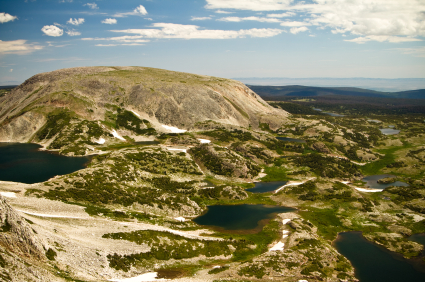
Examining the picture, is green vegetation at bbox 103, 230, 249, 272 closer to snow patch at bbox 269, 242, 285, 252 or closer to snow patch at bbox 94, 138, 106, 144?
snow patch at bbox 269, 242, 285, 252

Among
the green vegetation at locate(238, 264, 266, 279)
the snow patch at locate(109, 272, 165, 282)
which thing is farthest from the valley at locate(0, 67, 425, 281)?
the snow patch at locate(109, 272, 165, 282)

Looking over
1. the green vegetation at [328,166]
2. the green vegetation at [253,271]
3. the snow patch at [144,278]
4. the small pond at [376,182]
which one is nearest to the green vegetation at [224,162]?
the green vegetation at [328,166]

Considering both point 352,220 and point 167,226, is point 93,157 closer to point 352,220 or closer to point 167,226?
point 167,226

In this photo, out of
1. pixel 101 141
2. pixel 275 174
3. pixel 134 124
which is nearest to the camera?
pixel 275 174

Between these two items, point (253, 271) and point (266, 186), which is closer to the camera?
point (253, 271)

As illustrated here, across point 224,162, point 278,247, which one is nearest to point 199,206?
point 278,247

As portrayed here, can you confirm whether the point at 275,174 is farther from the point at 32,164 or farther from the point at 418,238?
the point at 32,164

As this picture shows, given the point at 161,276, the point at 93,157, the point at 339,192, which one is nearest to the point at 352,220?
the point at 339,192
